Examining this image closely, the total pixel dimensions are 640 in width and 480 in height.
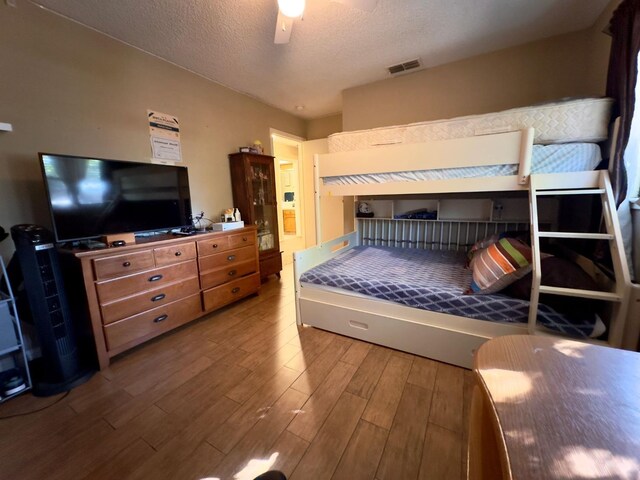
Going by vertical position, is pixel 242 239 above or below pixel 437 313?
above

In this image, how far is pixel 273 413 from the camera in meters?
1.36

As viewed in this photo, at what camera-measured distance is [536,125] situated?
1.66 meters

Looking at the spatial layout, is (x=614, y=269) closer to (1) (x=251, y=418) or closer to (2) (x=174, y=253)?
(1) (x=251, y=418)

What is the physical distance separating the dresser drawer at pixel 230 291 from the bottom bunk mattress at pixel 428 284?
894mm

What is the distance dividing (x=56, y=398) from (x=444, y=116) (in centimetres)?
402

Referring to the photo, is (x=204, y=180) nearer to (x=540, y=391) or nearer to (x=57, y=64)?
(x=57, y=64)

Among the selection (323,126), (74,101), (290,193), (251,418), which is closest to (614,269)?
(251,418)

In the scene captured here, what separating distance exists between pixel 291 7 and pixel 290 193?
3.57 metres

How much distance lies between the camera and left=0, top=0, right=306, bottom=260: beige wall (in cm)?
165

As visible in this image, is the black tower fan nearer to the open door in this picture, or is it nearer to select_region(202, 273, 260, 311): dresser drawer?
select_region(202, 273, 260, 311): dresser drawer

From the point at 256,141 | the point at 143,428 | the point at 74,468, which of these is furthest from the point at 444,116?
the point at 74,468

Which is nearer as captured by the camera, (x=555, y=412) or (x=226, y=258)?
(x=555, y=412)

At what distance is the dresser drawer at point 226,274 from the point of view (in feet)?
7.79

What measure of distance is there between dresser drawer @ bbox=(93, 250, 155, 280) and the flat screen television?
0.92 feet
